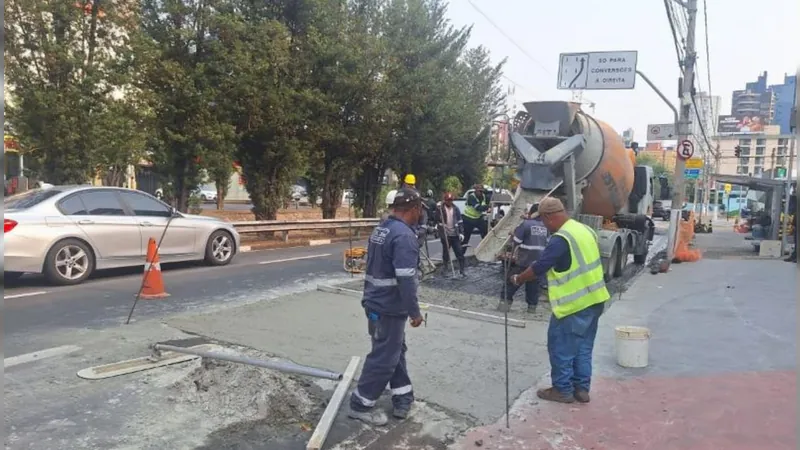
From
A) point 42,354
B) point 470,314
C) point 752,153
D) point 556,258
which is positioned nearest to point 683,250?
point 470,314

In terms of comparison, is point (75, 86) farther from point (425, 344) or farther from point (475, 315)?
point (425, 344)

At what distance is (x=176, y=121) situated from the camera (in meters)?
15.8

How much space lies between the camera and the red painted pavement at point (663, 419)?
448 centimetres

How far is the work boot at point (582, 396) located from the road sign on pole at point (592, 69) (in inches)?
443

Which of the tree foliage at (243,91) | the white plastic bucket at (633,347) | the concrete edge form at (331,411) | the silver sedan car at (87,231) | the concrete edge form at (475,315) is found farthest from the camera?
the tree foliage at (243,91)

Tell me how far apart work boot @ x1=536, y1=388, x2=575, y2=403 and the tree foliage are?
787 cm

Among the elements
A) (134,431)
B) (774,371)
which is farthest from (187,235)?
(774,371)

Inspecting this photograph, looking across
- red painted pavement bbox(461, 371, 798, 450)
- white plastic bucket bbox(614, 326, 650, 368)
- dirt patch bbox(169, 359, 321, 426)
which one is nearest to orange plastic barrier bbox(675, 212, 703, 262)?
white plastic bucket bbox(614, 326, 650, 368)

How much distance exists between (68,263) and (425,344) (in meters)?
5.93

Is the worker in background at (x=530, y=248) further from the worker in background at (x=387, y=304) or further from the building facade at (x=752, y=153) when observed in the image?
the building facade at (x=752, y=153)

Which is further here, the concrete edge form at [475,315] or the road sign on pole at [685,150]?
the road sign on pole at [685,150]

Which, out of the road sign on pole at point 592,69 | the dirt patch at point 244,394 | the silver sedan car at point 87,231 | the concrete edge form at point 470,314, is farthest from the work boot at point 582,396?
the road sign on pole at point 592,69

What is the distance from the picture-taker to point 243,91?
51.6 feet

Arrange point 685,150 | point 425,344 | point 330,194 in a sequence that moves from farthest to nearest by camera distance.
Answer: point 330,194 < point 685,150 < point 425,344
